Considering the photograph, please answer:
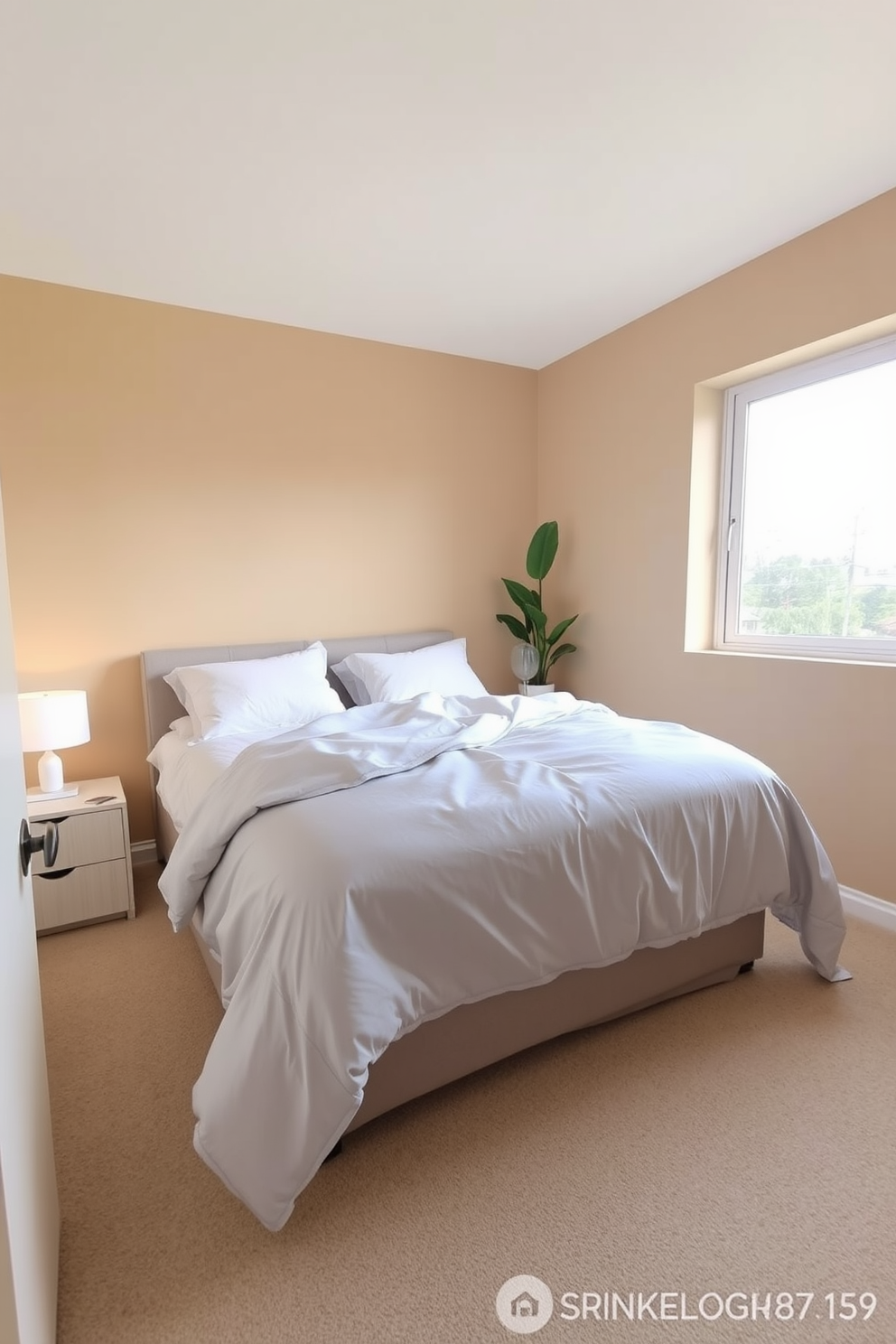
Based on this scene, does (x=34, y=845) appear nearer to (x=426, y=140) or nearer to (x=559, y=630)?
(x=426, y=140)

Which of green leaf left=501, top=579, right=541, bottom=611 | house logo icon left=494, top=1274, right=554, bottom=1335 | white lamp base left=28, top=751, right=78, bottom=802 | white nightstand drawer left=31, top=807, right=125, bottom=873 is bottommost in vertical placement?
house logo icon left=494, top=1274, right=554, bottom=1335

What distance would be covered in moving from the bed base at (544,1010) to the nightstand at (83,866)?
880 mm

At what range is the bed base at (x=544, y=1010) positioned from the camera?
142cm

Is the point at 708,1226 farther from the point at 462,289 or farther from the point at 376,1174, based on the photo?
the point at 462,289

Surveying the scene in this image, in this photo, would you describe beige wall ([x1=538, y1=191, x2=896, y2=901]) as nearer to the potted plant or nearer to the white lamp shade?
the potted plant

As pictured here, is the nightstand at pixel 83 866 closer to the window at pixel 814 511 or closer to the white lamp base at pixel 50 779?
the white lamp base at pixel 50 779

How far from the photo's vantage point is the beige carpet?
1116 mm

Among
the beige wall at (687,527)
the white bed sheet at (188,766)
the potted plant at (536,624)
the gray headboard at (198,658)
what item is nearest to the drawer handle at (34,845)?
the white bed sheet at (188,766)

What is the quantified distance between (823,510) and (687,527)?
0.56 meters

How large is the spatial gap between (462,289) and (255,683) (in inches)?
76.2

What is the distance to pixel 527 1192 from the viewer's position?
4.34 ft

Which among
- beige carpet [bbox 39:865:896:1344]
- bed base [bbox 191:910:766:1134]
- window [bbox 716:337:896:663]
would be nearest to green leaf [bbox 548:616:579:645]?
window [bbox 716:337:896:663]

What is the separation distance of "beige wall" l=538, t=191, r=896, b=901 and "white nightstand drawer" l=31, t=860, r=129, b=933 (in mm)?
2468

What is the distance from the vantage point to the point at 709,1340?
107 cm
